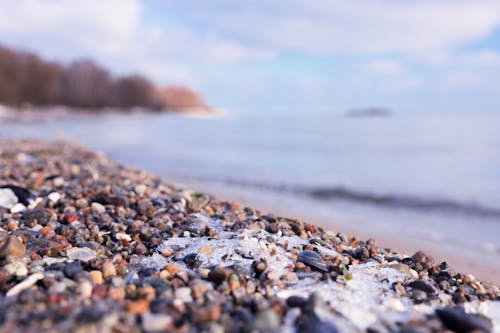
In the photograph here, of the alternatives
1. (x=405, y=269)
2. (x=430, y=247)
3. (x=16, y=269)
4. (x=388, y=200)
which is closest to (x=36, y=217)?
(x=16, y=269)

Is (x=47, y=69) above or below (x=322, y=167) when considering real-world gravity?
above

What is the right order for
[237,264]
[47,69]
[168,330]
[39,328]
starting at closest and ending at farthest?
[39,328]
[168,330]
[237,264]
[47,69]

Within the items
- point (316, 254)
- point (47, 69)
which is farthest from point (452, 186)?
point (47, 69)

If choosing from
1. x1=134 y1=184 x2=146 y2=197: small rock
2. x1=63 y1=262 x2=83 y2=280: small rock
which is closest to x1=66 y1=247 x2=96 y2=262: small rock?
x1=63 y1=262 x2=83 y2=280: small rock

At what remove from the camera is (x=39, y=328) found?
64.0 inches

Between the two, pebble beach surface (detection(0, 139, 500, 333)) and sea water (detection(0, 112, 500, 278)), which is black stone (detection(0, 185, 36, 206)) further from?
sea water (detection(0, 112, 500, 278))

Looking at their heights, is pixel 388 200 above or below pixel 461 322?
below

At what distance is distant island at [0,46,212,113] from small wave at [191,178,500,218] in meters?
62.2

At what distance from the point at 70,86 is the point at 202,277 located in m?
83.3

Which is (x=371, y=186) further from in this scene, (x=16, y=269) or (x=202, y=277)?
(x=16, y=269)

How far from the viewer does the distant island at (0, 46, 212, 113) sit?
217ft

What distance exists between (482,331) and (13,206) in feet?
11.1

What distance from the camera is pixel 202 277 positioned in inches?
92.6

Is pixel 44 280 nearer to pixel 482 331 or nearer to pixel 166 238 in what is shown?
pixel 166 238
